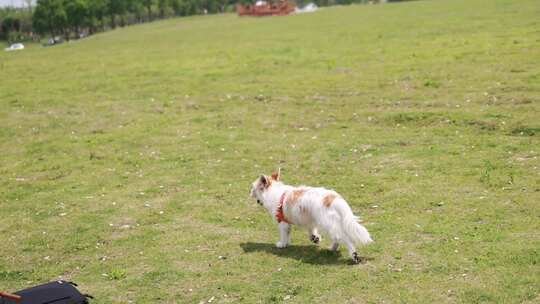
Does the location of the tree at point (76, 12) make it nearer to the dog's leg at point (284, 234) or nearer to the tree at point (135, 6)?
the tree at point (135, 6)

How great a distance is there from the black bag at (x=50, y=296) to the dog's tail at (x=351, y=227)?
193 inches

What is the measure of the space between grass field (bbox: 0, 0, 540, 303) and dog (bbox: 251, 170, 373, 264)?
1.52 feet

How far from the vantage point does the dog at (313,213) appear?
11.8 m

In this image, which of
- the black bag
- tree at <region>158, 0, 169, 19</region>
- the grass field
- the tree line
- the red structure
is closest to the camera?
the black bag

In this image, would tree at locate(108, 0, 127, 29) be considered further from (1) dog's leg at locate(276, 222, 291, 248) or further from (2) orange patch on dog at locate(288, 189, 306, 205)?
(2) orange patch on dog at locate(288, 189, 306, 205)

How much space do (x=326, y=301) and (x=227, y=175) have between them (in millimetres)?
8894

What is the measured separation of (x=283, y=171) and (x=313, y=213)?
6926 millimetres

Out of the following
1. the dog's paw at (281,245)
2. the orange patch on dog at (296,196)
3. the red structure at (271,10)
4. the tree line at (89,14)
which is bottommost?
the dog's paw at (281,245)

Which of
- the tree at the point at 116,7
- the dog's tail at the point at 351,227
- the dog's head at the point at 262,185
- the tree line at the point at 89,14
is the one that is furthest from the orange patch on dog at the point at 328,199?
the tree at the point at 116,7

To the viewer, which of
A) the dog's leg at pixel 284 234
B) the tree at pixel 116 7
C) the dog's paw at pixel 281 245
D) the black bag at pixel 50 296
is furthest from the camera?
the tree at pixel 116 7

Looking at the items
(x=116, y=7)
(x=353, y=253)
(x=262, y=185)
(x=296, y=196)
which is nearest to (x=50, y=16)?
(x=116, y=7)

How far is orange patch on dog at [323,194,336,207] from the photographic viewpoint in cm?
1200

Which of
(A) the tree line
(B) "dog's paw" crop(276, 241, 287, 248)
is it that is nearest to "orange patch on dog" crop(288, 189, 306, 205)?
(B) "dog's paw" crop(276, 241, 287, 248)

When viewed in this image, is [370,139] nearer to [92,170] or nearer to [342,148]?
[342,148]
